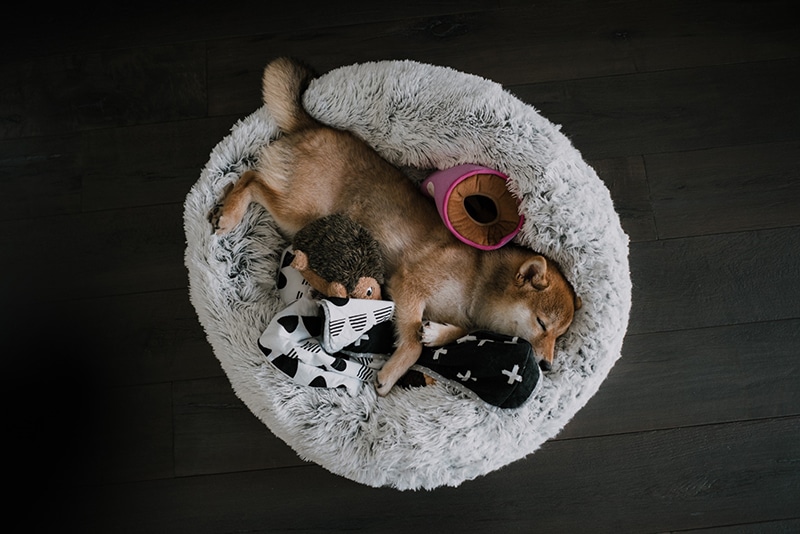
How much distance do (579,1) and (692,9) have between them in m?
0.41

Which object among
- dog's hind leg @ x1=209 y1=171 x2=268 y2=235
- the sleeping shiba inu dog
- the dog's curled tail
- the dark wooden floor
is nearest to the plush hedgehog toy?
the sleeping shiba inu dog

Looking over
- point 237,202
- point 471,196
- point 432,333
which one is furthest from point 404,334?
point 237,202

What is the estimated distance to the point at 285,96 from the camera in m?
1.91

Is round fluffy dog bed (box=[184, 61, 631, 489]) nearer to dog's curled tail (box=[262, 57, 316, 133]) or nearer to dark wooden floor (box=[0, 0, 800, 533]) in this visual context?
dog's curled tail (box=[262, 57, 316, 133])

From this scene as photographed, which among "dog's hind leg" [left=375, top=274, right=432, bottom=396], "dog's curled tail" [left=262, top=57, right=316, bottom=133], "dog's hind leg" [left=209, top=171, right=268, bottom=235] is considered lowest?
"dog's hind leg" [left=375, top=274, right=432, bottom=396]

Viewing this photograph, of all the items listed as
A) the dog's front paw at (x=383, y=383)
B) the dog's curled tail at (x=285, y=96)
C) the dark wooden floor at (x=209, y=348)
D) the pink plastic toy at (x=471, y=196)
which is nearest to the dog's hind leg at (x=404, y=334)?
the dog's front paw at (x=383, y=383)

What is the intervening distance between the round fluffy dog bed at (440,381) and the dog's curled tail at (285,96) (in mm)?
55

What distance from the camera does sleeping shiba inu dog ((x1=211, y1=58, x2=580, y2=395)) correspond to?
1796 millimetres

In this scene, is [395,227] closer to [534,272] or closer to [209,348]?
[534,272]

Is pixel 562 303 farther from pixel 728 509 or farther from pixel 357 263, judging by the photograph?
pixel 728 509

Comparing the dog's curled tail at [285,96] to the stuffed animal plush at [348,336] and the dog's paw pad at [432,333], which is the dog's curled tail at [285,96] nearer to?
the stuffed animal plush at [348,336]

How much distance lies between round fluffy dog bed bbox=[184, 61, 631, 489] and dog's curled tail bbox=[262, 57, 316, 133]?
55mm

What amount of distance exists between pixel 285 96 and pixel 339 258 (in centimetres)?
59

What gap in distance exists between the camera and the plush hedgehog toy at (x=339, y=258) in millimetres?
1663
